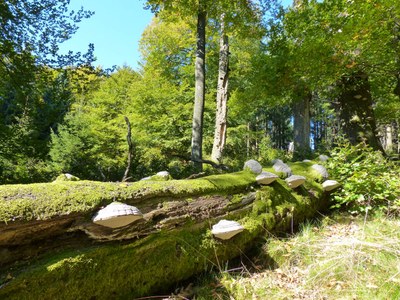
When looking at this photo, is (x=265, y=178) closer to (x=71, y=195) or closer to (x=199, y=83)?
(x=71, y=195)

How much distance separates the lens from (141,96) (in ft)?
41.1

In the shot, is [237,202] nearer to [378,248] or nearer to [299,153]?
[378,248]

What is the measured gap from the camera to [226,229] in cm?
235

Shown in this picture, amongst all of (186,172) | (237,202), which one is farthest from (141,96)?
(237,202)

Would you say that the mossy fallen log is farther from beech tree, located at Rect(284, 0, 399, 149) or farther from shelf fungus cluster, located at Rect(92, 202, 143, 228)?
beech tree, located at Rect(284, 0, 399, 149)

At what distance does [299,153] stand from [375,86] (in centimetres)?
376

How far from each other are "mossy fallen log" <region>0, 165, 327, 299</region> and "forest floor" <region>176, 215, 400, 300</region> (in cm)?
20

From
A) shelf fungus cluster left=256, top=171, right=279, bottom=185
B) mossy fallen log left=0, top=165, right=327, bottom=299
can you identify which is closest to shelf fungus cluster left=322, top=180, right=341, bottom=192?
shelf fungus cluster left=256, top=171, right=279, bottom=185

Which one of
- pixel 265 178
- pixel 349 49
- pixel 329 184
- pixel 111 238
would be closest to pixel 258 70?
pixel 349 49

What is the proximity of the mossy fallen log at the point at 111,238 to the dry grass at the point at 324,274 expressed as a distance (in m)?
0.32

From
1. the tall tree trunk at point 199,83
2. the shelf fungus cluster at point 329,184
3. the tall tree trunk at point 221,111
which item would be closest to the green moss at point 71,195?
the shelf fungus cluster at point 329,184

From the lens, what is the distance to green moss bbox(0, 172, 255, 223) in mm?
1701

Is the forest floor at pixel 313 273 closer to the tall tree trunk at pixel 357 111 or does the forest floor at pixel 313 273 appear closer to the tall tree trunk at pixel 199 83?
the tall tree trunk at pixel 199 83

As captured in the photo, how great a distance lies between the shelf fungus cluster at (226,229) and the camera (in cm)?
234
